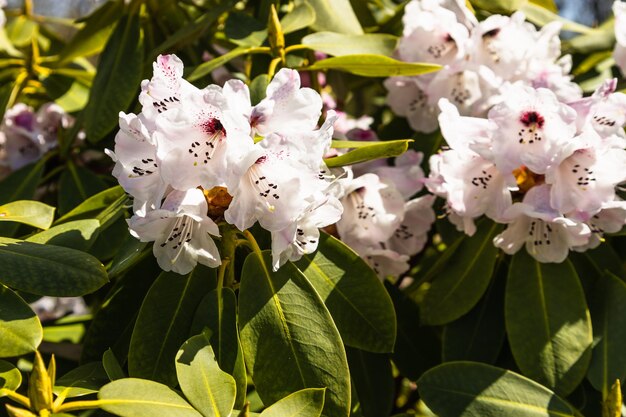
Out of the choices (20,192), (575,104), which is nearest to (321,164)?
(575,104)

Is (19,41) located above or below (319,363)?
above

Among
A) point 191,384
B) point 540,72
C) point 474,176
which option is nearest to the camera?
point 191,384

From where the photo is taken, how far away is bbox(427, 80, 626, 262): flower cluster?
1.09 m

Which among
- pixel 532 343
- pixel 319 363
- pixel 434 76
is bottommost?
pixel 532 343

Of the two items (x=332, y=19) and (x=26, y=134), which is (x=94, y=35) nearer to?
(x=26, y=134)

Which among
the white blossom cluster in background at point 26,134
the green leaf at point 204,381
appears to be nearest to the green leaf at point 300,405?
the green leaf at point 204,381

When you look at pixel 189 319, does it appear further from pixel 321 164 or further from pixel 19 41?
pixel 19 41

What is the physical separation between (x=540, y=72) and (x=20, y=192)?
920 millimetres

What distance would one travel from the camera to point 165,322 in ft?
3.50

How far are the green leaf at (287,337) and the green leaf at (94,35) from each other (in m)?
0.77

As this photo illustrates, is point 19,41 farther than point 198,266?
Yes

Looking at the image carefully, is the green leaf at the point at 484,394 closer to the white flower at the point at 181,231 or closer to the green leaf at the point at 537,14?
the white flower at the point at 181,231

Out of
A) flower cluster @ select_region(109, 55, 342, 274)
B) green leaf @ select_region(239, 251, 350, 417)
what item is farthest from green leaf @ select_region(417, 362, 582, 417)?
flower cluster @ select_region(109, 55, 342, 274)

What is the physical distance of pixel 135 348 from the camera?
1.03 meters
